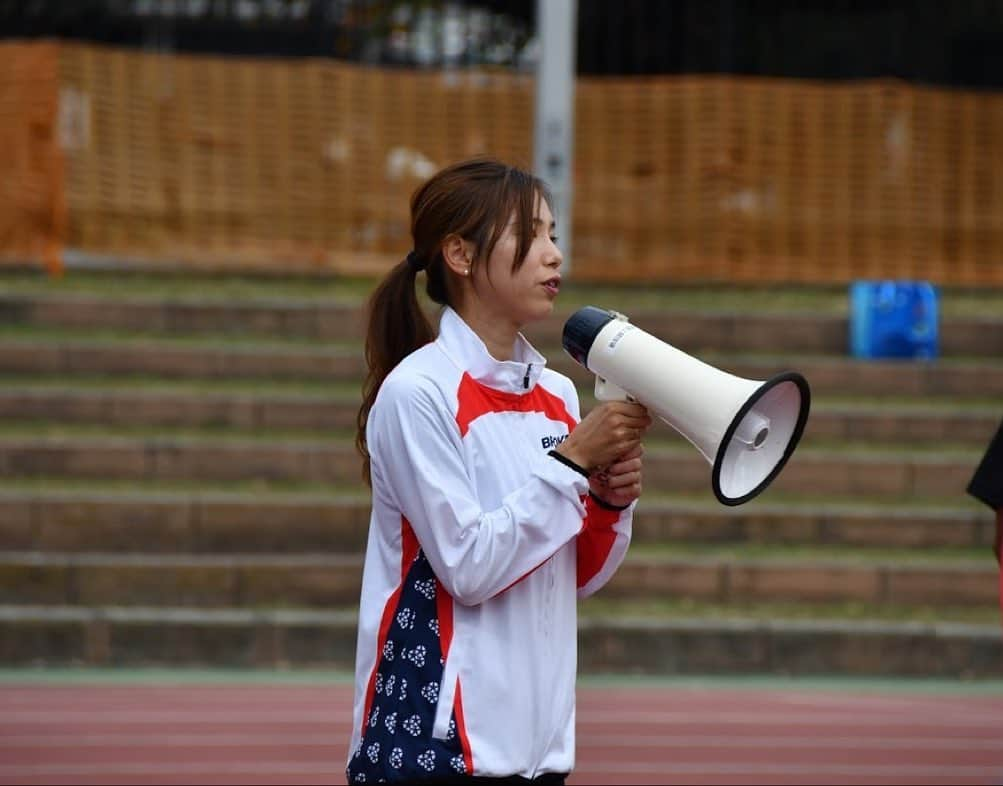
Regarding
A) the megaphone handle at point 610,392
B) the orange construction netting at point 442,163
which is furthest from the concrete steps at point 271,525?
the megaphone handle at point 610,392

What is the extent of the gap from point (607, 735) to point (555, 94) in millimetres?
7359

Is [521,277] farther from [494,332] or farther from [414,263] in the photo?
[414,263]

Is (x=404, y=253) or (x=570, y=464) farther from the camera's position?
(x=404, y=253)

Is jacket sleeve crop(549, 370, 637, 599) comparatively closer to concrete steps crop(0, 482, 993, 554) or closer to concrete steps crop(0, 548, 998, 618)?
concrete steps crop(0, 548, 998, 618)

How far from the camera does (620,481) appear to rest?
9.93 feet

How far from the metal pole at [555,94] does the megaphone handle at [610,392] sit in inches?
431

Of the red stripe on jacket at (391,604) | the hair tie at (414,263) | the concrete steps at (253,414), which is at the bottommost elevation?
the concrete steps at (253,414)

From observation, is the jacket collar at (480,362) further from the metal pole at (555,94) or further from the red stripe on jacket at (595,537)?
the metal pole at (555,94)

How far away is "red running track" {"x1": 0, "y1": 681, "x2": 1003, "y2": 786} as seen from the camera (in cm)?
688

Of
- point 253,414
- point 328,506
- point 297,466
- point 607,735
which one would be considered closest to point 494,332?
point 607,735

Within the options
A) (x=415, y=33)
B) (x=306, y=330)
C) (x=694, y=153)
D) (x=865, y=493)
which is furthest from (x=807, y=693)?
(x=415, y=33)

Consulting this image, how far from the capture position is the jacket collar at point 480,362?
3.06m

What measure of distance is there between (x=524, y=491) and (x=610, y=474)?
0.58 ft

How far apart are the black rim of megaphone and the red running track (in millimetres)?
3965
